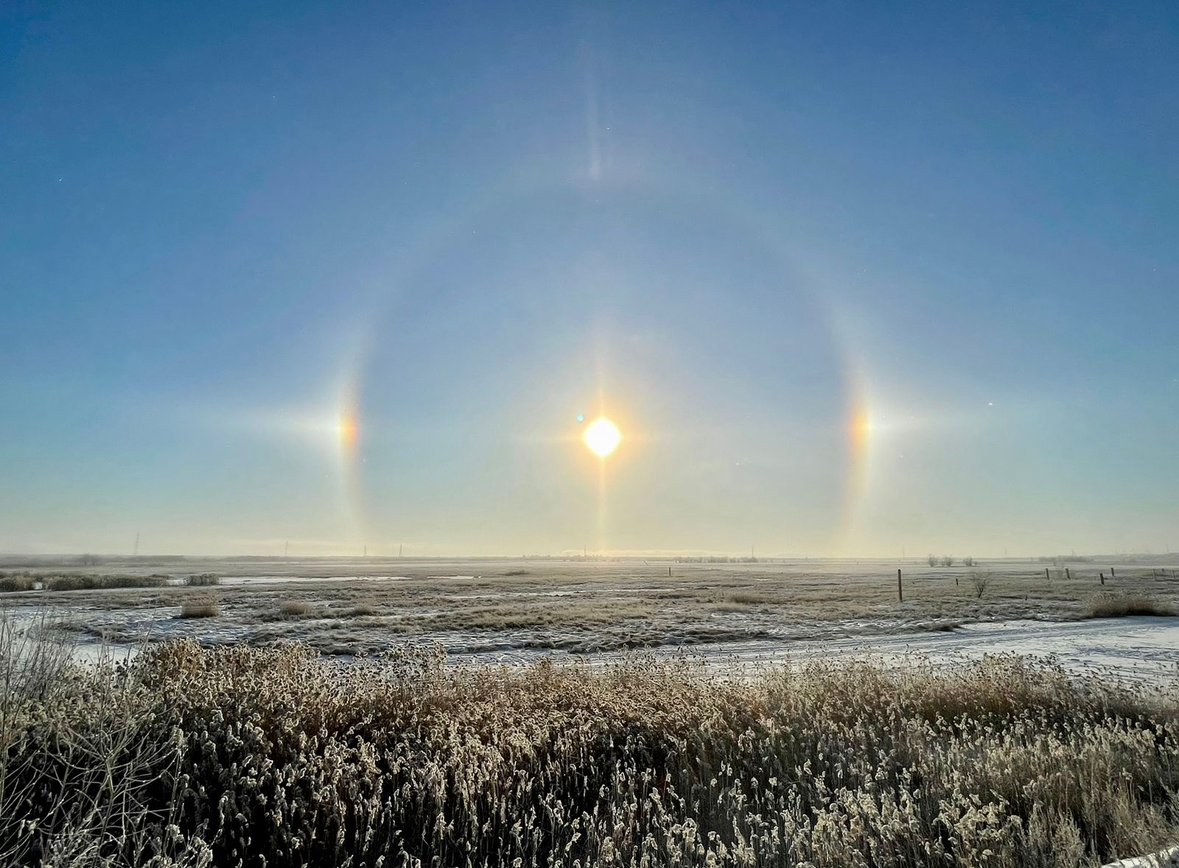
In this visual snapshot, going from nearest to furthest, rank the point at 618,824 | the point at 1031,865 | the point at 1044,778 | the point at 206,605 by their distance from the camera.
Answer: the point at 1031,865 < the point at 618,824 < the point at 1044,778 < the point at 206,605

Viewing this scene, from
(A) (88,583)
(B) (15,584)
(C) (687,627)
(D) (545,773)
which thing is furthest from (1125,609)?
(A) (88,583)

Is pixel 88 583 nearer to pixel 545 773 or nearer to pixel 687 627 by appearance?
pixel 687 627

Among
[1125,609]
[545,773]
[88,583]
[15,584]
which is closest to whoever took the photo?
[545,773]

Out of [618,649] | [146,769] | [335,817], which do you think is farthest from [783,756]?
[618,649]

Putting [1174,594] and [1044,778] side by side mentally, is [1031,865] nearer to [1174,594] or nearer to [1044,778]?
[1044,778]

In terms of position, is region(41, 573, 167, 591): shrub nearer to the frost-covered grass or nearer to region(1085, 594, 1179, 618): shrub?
the frost-covered grass

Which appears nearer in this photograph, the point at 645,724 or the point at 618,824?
the point at 618,824

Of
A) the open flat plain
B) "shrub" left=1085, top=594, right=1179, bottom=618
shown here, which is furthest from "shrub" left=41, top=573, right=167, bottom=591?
"shrub" left=1085, top=594, right=1179, bottom=618

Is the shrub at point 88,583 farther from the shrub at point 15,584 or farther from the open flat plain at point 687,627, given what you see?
the open flat plain at point 687,627

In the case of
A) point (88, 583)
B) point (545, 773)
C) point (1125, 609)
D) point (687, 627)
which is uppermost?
point (545, 773)

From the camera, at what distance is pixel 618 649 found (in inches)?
835

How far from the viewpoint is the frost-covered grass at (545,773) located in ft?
13.0

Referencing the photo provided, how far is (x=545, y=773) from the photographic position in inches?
213

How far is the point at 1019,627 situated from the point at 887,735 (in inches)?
981
